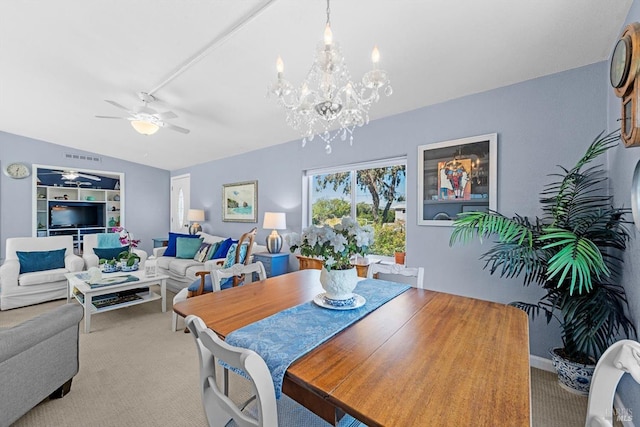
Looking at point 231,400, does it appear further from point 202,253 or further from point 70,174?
point 70,174

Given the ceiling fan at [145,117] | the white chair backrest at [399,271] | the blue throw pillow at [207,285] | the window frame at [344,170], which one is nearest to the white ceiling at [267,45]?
the ceiling fan at [145,117]

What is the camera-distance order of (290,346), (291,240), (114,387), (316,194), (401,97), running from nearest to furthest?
(290,346) < (291,240) < (114,387) < (401,97) < (316,194)

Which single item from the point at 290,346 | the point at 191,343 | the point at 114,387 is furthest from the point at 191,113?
the point at 290,346

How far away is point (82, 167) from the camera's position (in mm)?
5594

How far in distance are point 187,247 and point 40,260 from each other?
1.88 m

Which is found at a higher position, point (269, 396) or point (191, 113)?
point (191, 113)

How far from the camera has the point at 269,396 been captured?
0.71 metres

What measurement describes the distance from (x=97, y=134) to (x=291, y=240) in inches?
201

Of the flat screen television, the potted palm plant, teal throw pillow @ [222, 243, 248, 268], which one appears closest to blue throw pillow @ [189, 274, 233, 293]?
teal throw pillow @ [222, 243, 248, 268]

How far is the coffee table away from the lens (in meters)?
2.84

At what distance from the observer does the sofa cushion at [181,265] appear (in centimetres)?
402

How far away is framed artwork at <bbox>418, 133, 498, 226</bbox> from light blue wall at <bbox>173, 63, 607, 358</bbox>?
0.24 feet

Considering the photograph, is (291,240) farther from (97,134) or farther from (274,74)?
(97,134)

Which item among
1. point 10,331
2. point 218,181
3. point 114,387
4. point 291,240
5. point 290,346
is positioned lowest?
point 114,387
